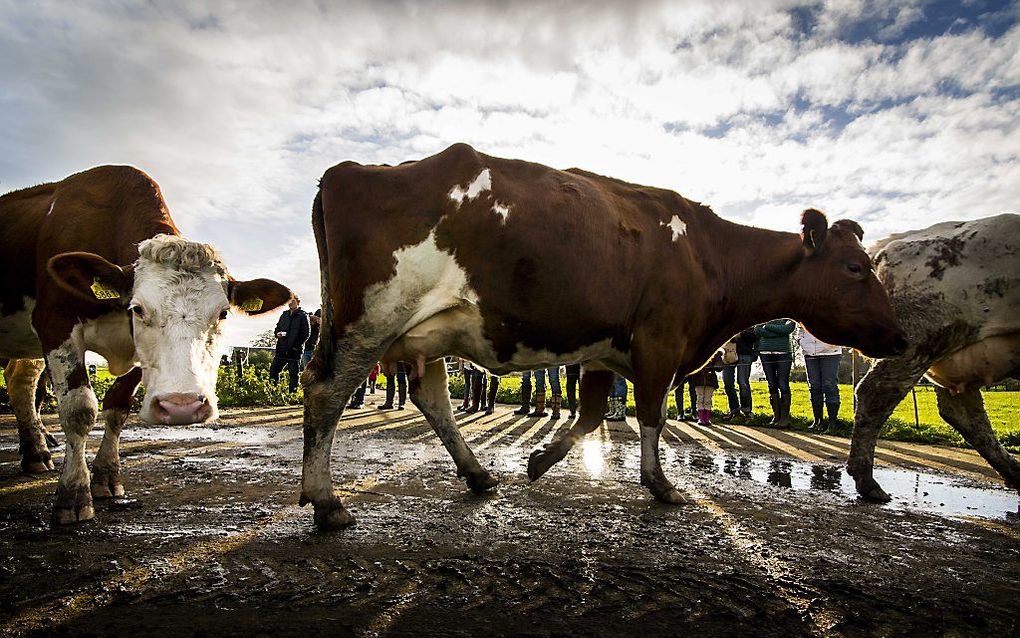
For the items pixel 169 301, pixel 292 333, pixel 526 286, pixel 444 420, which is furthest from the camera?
pixel 292 333

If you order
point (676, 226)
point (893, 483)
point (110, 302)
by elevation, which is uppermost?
point (676, 226)

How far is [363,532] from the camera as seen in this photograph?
3.53 metres

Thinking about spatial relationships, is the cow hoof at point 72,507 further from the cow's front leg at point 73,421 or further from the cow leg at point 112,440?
the cow leg at point 112,440

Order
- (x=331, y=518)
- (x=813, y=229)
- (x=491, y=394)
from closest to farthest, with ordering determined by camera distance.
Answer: (x=331, y=518) < (x=813, y=229) < (x=491, y=394)

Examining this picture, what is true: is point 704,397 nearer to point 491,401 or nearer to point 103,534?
point 491,401

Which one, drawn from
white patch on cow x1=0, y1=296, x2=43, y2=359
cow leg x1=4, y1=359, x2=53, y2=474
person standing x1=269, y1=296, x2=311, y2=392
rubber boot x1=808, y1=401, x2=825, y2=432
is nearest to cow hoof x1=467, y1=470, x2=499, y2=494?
white patch on cow x1=0, y1=296, x2=43, y2=359

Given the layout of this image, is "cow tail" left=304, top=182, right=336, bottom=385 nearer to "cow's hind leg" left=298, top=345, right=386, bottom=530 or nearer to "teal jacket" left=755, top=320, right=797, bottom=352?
"cow's hind leg" left=298, top=345, right=386, bottom=530

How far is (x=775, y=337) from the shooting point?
11.6 meters

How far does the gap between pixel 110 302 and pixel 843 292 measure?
572cm

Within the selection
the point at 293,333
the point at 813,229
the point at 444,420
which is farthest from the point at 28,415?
the point at 293,333

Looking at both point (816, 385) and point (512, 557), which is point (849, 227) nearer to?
point (512, 557)

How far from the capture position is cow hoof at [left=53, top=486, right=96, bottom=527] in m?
3.67

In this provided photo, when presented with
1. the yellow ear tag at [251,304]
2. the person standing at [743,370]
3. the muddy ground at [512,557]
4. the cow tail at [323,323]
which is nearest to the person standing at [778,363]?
the person standing at [743,370]

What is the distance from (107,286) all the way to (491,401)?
1013 centimetres
